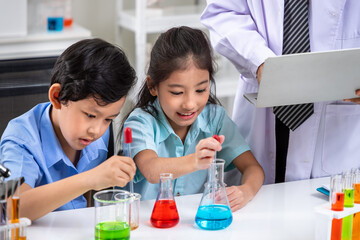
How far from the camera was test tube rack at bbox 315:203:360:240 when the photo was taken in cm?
116

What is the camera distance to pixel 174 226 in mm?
1302

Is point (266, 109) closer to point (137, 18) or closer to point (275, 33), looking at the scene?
point (275, 33)

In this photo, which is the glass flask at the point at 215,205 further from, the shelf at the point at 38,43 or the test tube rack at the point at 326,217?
the shelf at the point at 38,43

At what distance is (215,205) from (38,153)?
1.50 feet

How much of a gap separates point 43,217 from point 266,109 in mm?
748

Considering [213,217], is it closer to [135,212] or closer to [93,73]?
[135,212]

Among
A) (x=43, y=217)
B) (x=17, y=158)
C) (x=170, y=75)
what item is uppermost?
(x=170, y=75)

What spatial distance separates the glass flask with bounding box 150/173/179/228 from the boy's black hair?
10.2 inches

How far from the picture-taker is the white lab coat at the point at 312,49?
160 cm

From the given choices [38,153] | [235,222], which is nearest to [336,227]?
[235,222]

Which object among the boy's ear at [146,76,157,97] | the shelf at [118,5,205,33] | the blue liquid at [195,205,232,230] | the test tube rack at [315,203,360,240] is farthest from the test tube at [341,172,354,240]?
the shelf at [118,5,205,33]

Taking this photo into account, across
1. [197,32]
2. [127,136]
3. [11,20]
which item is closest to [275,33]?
[197,32]

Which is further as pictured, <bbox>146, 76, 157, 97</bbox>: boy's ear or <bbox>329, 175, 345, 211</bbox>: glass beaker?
<bbox>146, 76, 157, 97</bbox>: boy's ear

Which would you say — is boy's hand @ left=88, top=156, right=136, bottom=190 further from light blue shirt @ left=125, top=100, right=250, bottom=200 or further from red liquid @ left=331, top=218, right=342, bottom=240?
red liquid @ left=331, top=218, right=342, bottom=240
